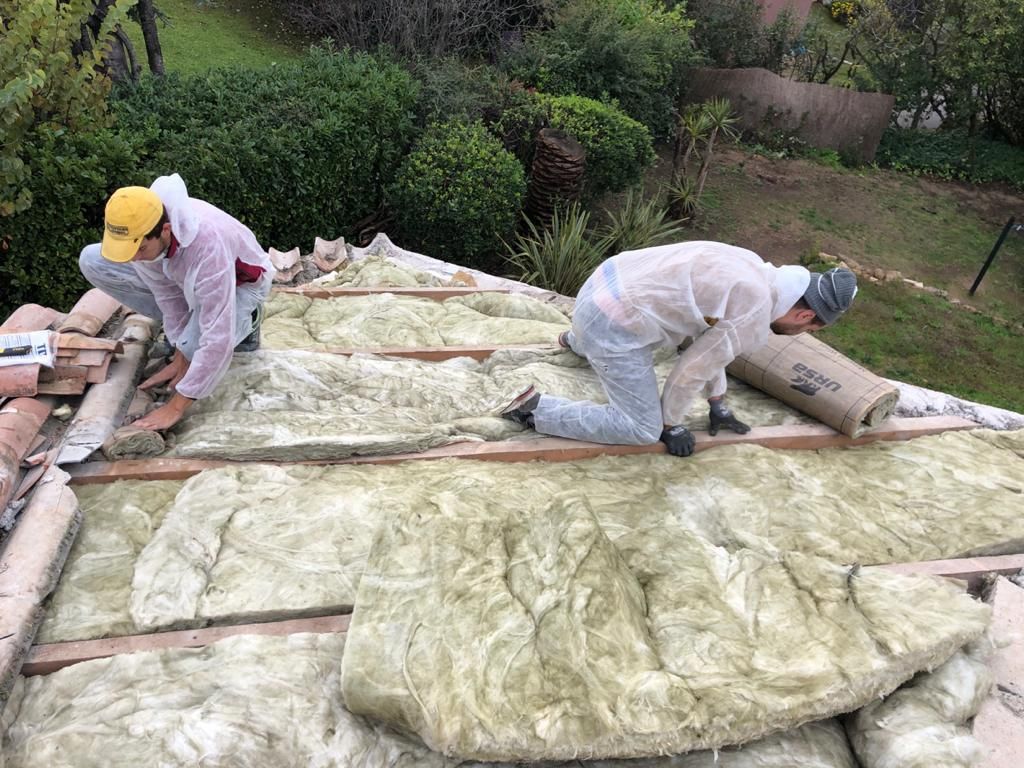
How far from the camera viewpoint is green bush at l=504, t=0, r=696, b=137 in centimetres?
872

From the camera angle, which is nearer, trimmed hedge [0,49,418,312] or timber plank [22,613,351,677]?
timber plank [22,613,351,677]

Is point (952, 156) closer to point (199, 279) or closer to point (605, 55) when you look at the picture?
point (605, 55)

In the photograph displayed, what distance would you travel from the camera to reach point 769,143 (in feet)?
37.3

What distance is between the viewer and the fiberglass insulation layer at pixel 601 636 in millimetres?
1756

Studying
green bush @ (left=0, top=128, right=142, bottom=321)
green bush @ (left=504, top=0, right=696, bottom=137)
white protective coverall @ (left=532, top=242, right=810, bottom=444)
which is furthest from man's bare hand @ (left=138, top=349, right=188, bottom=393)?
green bush @ (left=504, top=0, right=696, bottom=137)

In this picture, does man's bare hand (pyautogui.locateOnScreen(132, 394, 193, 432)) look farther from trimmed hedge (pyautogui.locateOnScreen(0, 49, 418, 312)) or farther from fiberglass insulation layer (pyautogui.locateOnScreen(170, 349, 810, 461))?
trimmed hedge (pyautogui.locateOnScreen(0, 49, 418, 312))

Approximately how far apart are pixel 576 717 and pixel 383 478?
122 centimetres

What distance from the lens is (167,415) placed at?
2.79 meters

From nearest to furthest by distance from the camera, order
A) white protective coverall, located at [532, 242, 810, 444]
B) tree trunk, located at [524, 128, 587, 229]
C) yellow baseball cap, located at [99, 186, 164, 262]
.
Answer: yellow baseball cap, located at [99, 186, 164, 262] < white protective coverall, located at [532, 242, 810, 444] < tree trunk, located at [524, 128, 587, 229]

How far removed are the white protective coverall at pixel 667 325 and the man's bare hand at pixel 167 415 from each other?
56.7 inches

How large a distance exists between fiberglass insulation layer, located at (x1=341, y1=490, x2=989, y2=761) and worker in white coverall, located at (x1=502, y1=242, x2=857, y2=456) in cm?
74

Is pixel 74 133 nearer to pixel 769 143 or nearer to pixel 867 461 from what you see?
pixel 867 461

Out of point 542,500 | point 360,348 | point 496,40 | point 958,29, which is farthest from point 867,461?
point 958,29

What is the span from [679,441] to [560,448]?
0.53 m
